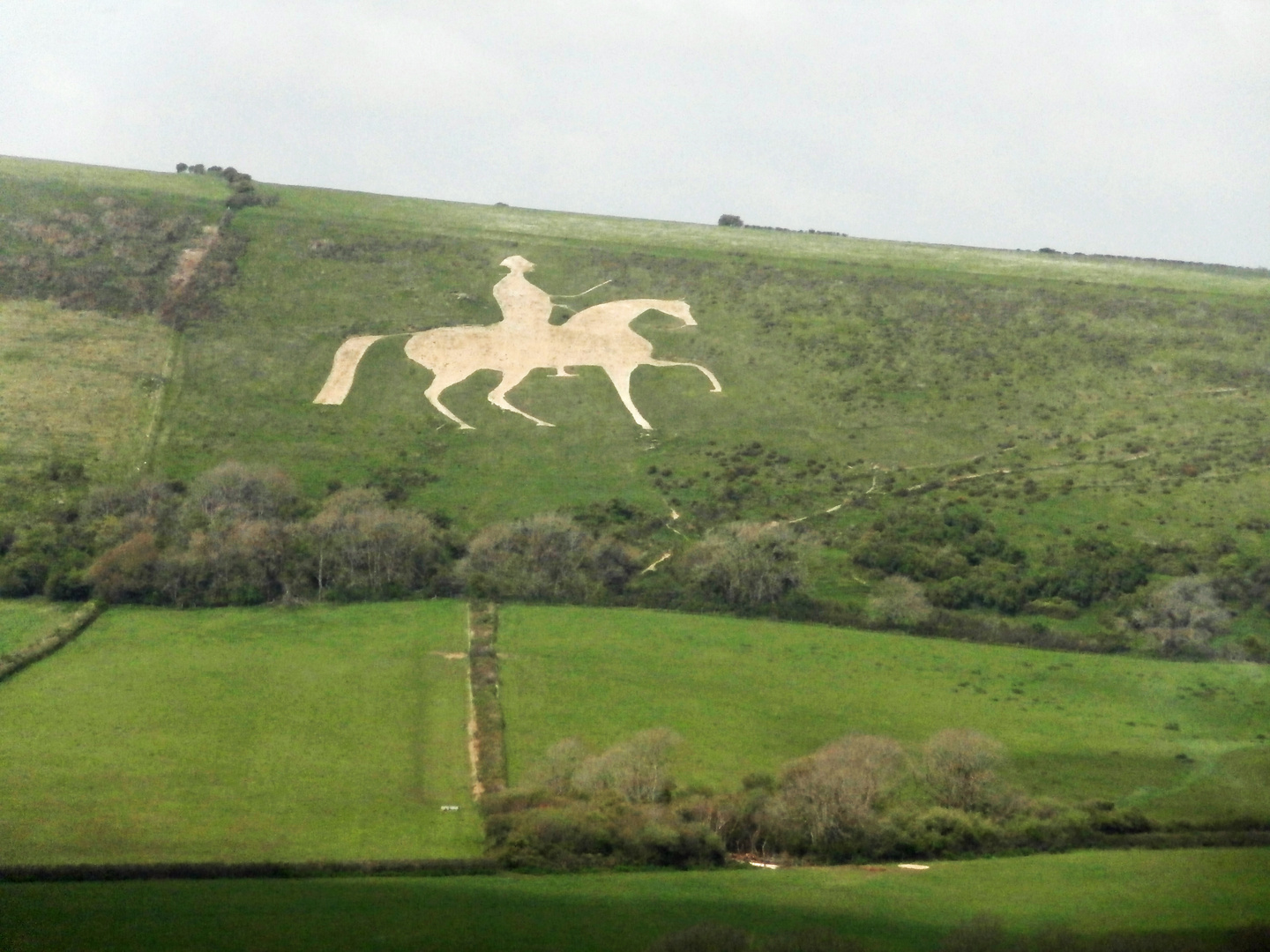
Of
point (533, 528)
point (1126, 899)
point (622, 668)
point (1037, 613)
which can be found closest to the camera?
point (1126, 899)

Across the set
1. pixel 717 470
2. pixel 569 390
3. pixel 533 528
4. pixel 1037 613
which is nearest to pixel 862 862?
pixel 1037 613

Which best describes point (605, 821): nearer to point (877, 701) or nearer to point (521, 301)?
point (877, 701)

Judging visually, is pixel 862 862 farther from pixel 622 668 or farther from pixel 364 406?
pixel 364 406

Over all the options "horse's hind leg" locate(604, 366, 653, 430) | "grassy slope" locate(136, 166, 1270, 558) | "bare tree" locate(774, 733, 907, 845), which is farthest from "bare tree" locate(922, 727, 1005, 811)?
"horse's hind leg" locate(604, 366, 653, 430)

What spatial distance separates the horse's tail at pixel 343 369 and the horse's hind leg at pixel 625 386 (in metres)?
13.8

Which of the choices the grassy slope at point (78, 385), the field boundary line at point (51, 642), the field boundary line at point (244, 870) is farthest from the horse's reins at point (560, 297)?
the field boundary line at point (244, 870)

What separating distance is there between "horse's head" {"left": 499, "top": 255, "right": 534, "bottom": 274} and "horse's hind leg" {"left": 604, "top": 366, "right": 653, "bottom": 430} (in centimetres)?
1525

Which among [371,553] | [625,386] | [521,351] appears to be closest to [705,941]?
[371,553]

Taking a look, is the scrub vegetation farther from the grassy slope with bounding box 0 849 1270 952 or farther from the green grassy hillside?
the green grassy hillside

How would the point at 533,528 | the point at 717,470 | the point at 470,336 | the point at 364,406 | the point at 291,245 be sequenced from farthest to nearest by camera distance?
the point at 291,245 < the point at 470,336 < the point at 364,406 < the point at 717,470 < the point at 533,528

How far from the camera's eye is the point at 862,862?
120 ft

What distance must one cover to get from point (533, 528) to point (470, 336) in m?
21.5

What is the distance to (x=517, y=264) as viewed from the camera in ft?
301

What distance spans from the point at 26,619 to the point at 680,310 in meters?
42.7
